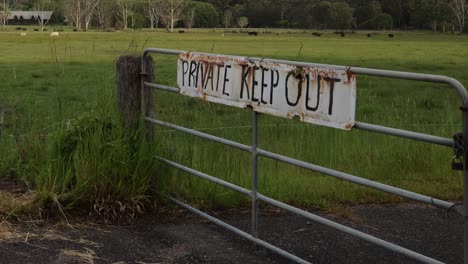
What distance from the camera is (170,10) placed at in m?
131

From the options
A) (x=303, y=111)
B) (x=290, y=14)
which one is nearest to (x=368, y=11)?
(x=290, y=14)

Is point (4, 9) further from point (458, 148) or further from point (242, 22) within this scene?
point (458, 148)

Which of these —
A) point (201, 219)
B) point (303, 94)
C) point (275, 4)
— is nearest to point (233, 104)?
point (303, 94)

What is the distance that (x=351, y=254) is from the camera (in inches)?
187

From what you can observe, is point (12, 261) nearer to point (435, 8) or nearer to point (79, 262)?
point (79, 262)

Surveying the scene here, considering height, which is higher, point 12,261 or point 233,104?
point 233,104

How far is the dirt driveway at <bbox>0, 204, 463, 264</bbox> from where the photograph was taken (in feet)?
15.4

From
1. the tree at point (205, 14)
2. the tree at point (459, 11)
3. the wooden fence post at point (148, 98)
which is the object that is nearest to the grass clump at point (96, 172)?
the wooden fence post at point (148, 98)

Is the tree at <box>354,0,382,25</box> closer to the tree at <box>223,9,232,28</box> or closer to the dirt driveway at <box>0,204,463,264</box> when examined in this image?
the tree at <box>223,9,232,28</box>

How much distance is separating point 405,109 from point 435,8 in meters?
118

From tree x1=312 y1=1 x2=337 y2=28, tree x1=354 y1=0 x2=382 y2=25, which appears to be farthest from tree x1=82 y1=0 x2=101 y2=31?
tree x1=354 y1=0 x2=382 y2=25

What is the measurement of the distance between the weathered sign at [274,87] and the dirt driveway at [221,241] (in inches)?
41.8

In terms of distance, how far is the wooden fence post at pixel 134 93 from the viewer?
19.3ft

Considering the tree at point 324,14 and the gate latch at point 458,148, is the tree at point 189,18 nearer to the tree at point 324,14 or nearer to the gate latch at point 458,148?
the tree at point 324,14
